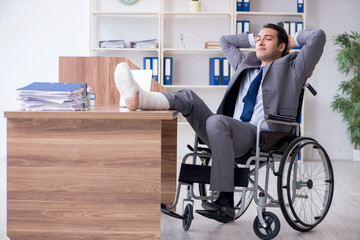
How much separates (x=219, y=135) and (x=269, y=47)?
78cm

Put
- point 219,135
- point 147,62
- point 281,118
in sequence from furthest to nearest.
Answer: point 147,62 → point 281,118 → point 219,135

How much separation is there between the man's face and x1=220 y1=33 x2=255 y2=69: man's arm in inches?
6.2

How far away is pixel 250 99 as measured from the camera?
2.56 metres

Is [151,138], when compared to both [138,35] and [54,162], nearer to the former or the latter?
[54,162]

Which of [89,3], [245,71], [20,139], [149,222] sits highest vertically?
[89,3]

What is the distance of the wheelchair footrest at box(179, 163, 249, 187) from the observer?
221cm

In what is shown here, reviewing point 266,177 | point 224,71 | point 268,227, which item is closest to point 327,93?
point 224,71

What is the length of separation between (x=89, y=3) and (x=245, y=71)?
148 inches

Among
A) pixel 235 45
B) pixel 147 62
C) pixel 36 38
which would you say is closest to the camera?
pixel 235 45

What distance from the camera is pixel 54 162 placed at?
1.66 meters

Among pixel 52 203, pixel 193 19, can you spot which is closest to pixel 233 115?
pixel 52 203

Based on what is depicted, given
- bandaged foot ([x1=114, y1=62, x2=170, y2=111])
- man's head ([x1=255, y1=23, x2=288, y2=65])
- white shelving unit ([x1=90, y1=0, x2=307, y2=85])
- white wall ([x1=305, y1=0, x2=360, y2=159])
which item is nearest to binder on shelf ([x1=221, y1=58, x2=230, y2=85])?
white shelving unit ([x1=90, y1=0, x2=307, y2=85])

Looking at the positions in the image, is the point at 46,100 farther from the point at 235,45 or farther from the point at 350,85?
the point at 350,85

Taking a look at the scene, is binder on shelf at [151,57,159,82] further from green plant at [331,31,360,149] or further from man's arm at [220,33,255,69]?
man's arm at [220,33,255,69]
